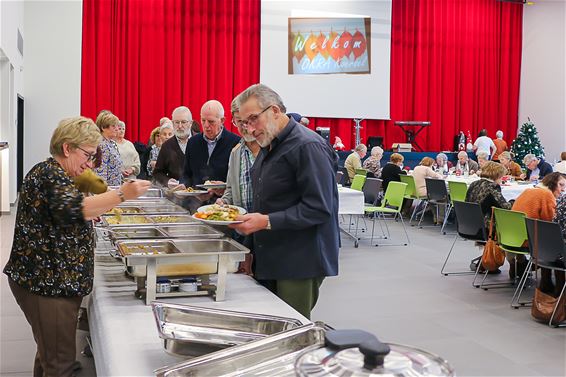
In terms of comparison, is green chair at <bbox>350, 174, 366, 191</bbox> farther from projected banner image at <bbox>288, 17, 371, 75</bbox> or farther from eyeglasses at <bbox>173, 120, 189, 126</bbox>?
projected banner image at <bbox>288, 17, 371, 75</bbox>

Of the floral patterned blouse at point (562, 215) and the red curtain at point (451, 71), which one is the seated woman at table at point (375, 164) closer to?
the red curtain at point (451, 71)

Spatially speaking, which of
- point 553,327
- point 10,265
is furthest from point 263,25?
point 10,265

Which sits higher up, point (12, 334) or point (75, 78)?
point (75, 78)

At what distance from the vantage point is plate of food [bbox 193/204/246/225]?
7.46 feet

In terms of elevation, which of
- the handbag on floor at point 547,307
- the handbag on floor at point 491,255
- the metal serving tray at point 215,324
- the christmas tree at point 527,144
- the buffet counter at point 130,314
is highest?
the christmas tree at point 527,144

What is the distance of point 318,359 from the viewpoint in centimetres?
99

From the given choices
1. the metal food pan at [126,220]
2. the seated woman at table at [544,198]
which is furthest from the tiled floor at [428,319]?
the metal food pan at [126,220]

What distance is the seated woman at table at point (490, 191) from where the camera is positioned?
228 inches

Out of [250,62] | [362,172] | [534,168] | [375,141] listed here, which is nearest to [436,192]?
[362,172]

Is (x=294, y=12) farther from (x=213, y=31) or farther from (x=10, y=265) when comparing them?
(x=10, y=265)

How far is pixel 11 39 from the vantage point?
28.6 feet

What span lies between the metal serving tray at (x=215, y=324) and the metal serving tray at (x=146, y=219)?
1.01 meters

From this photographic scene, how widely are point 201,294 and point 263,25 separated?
37.2ft

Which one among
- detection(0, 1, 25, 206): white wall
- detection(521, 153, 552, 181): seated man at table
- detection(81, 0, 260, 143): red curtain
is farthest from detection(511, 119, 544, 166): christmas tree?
detection(0, 1, 25, 206): white wall
